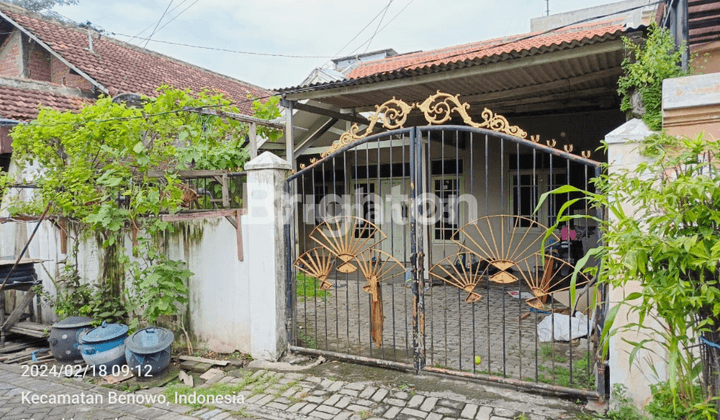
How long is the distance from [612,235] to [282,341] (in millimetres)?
3646

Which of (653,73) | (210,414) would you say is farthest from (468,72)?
(210,414)

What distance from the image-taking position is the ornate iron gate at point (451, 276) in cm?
393

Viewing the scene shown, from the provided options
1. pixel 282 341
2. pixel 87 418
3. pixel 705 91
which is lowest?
pixel 87 418

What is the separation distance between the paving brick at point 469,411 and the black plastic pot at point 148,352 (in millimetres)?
3059

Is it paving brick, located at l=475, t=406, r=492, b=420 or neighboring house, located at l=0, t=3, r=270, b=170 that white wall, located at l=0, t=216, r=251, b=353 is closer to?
paving brick, located at l=475, t=406, r=492, b=420

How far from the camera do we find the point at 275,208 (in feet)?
15.9

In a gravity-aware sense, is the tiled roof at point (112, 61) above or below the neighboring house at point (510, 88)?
above

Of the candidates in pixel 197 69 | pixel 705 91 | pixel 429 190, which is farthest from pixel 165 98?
pixel 197 69

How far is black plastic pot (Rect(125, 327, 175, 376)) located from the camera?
180 inches

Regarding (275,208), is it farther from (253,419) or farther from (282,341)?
(253,419)

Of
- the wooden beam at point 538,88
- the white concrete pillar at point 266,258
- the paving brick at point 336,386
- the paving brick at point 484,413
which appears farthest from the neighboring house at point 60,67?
the paving brick at point 484,413

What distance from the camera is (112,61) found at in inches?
446

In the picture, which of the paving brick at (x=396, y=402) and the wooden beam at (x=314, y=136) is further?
the wooden beam at (x=314, y=136)

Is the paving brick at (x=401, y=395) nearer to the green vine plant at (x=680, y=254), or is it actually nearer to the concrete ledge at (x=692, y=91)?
the green vine plant at (x=680, y=254)
